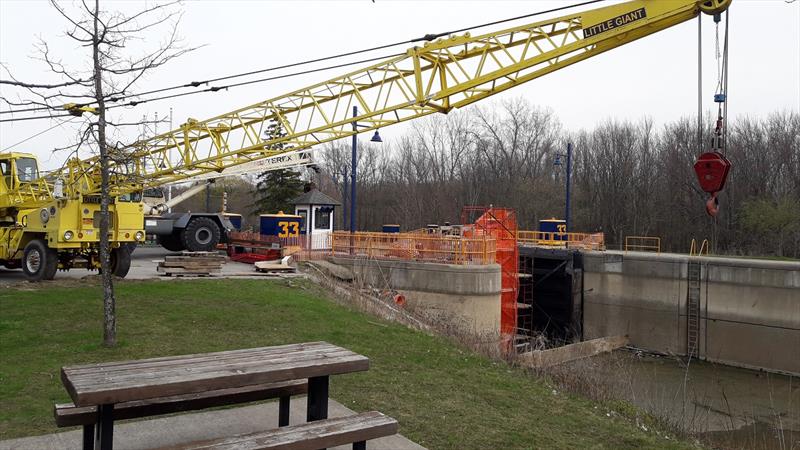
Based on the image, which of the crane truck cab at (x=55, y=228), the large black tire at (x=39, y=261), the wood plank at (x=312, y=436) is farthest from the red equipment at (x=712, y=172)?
the large black tire at (x=39, y=261)

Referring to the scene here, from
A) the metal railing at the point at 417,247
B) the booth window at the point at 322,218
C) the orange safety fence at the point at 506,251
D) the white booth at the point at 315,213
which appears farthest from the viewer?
the booth window at the point at 322,218

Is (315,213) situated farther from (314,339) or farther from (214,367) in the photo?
(214,367)

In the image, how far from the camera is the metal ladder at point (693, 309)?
940 inches

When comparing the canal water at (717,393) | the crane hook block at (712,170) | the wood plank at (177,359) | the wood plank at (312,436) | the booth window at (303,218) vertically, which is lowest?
the canal water at (717,393)

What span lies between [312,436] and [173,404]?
54.2 inches

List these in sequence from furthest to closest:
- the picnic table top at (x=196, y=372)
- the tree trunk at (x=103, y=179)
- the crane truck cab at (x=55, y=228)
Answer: the crane truck cab at (x=55, y=228) → the tree trunk at (x=103, y=179) → the picnic table top at (x=196, y=372)

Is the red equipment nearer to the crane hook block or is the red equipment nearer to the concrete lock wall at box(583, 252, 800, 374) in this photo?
the crane hook block

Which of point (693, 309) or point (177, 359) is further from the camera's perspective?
point (693, 309)

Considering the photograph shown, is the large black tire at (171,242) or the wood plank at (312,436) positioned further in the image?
the large black tire at (171,242)

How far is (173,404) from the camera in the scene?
488 centimetres

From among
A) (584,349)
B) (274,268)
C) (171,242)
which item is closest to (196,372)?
(274,268)

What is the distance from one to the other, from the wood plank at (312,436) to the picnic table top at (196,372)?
38 cm

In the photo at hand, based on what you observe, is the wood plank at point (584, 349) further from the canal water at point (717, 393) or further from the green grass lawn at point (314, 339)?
the green grass lawn at point (314, 339)

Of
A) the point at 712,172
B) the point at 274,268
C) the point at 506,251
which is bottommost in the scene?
the point at 274,268
